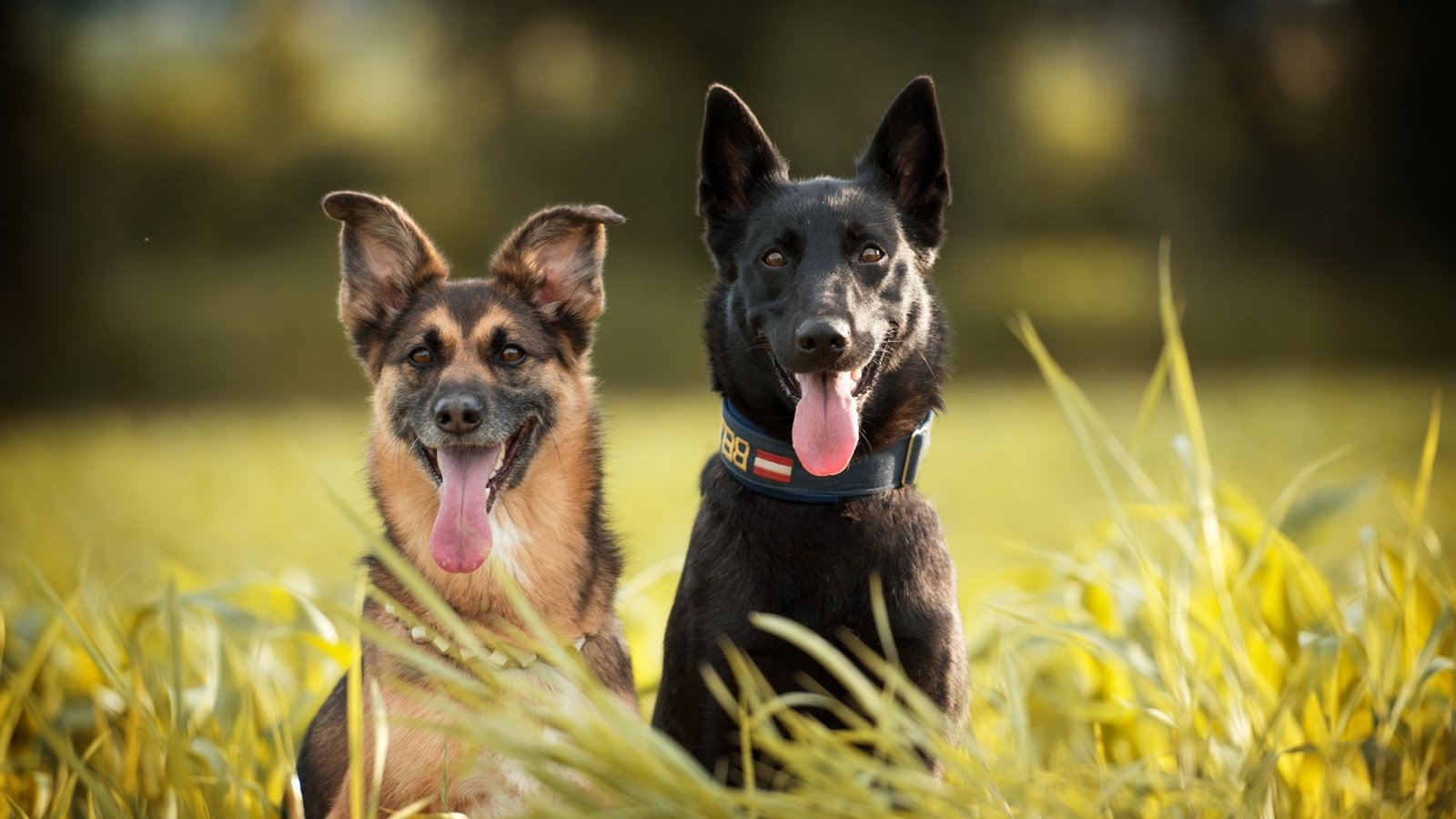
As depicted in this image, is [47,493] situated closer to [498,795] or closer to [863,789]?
[498,795]

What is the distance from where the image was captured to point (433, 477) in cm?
329

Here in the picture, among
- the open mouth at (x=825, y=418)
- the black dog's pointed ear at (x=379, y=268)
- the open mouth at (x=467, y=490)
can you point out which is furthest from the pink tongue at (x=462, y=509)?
the open mouth at (x=825, y=418)

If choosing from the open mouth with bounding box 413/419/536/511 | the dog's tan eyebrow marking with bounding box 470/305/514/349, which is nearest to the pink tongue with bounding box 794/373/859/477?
the open mouth with bounding box 413/419/536/511

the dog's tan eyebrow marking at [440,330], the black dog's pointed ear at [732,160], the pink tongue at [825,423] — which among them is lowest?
the dog's tan eyebrow marking at [440,330]

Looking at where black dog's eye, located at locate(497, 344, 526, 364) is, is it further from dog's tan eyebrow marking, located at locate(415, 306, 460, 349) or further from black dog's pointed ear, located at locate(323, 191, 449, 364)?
black dog's pointed ear, located at locate(323, 191, 449, 364)

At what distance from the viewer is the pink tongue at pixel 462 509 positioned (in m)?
3.00

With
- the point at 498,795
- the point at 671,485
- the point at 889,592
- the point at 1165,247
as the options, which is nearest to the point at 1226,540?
the point at 1165,247

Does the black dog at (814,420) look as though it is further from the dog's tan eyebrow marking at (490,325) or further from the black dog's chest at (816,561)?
the dog's tan eyebrow marking at (490,325)

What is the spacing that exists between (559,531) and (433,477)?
40 centimetres

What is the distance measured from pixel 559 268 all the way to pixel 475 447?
0.70 meters

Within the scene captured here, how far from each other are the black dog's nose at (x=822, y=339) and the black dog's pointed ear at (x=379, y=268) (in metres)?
1.24

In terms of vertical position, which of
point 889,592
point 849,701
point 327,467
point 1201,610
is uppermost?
point 1201,610

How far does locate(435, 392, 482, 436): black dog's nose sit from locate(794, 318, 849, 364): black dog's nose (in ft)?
2.84

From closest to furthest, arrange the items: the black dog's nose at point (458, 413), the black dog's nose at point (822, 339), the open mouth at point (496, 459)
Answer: the black dog's nose at point (822, 339), the black dog's nose at point (458, 413), the open mouth at point (496, 459)
